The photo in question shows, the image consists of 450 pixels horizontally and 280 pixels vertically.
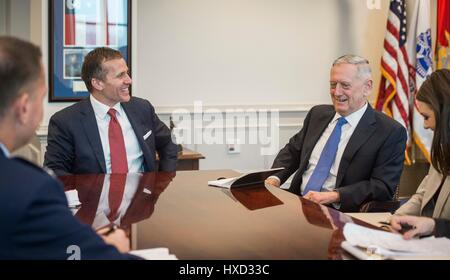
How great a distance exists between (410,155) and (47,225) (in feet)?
16.2

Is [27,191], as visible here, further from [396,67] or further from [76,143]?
[396,67]

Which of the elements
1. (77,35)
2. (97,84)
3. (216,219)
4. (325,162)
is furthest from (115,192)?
(77,35)

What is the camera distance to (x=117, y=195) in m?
2.60

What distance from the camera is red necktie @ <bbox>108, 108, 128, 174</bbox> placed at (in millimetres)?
3416

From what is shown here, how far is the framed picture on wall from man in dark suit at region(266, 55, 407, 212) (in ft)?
6.08

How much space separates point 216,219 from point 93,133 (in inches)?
55.2

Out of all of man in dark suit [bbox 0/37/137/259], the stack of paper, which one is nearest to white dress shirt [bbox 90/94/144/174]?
the stack of paper

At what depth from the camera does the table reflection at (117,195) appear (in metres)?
2.21

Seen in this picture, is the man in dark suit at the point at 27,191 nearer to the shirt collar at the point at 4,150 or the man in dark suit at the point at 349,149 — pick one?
the shirt collar at the point at 4,150

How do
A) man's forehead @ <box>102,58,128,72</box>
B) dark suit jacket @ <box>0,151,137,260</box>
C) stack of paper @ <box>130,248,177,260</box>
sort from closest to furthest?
dark suit jacket @ <box>0,151,137,260</box> → stack of paper @ <box>130,248,177,260</box> → man's forehead @ <box>102,58,128,72</box>

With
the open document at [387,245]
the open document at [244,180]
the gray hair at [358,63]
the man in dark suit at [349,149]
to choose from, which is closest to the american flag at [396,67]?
the man in dark suit at [349,149]

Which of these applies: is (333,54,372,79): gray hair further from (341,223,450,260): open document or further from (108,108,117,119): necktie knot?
(341,223,450,260): open document

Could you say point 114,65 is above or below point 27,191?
above

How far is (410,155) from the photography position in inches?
227
